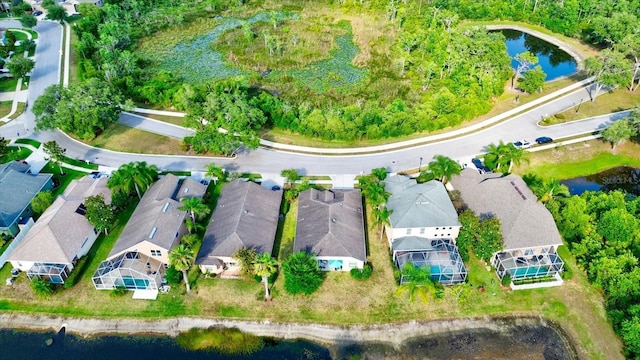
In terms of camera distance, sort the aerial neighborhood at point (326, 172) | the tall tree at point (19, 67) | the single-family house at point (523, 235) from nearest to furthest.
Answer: the aerial neighborhood at point (326, 172) → the single-family house at point (523, 235) → the tall tree at point (19, 67)

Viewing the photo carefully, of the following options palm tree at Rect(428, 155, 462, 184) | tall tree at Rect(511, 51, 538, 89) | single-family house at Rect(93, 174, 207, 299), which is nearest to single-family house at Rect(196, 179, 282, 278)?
single-family house at Rect(93, 174, 207, 299)

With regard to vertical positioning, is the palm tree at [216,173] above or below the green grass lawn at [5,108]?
below

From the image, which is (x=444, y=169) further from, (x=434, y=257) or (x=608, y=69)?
(x=608, y=69)

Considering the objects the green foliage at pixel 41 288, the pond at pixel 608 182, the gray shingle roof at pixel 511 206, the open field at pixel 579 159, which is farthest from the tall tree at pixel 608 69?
the green foliage at pixel 41 288

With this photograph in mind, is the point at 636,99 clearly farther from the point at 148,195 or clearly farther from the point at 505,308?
the point at 148,195

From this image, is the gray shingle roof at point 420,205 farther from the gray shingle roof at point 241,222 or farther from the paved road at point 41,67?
the paved road at point 41,67

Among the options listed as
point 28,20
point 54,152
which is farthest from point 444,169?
point 28,20

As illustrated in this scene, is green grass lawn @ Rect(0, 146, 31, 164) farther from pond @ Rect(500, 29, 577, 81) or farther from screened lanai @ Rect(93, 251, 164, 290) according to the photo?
pond @ Rect(500, 29, 577, 81)
